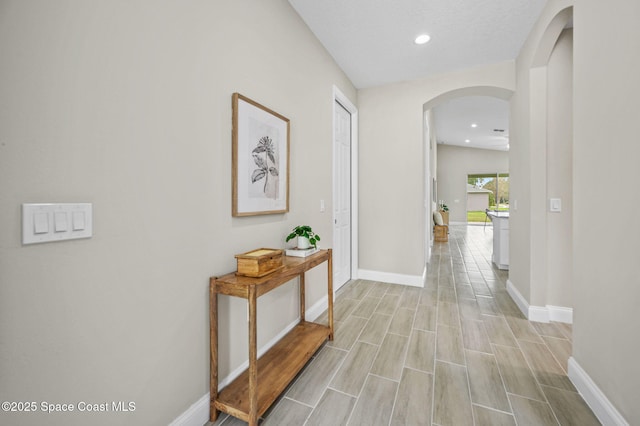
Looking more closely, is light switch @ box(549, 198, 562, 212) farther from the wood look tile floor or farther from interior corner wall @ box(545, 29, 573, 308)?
the wood look tile floor

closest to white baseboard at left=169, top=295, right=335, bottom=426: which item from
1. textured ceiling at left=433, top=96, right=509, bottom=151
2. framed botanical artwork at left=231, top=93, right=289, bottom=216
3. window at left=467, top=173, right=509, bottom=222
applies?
framed botanical artwork at left=231, top=93, right=289, bottom=216

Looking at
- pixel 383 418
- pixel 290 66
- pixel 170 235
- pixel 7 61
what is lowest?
pixel 383 418

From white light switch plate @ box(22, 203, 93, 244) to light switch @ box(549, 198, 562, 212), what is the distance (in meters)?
3.40

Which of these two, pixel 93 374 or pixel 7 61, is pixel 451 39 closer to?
pixel 7 61

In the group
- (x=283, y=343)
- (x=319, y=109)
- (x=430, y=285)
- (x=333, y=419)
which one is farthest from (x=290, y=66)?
(x=430, y=285)

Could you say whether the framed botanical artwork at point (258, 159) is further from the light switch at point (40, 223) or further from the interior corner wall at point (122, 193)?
the light switch at point (40, 223)

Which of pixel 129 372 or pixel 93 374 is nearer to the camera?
pixel 93 374

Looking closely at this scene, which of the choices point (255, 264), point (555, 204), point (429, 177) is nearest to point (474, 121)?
point (429, 177)

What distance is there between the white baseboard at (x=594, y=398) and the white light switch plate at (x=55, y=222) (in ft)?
7.90

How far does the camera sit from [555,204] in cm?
251

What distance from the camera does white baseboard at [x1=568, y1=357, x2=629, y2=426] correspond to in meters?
1.28

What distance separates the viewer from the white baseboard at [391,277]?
3.61 meters

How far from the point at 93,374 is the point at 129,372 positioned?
0.14m

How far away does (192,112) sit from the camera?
1.35m
